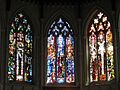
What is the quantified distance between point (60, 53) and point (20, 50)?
257 cm

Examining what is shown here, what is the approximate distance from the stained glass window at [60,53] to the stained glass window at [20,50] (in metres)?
1.29

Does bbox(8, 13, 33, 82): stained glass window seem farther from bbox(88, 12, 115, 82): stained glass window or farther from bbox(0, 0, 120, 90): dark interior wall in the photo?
bbox(88, 12, 115, 82): stained glass window

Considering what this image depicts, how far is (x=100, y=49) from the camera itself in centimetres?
2677

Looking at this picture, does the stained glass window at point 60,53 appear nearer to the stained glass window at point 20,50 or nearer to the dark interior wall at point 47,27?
the dark interior wall at point 47,27

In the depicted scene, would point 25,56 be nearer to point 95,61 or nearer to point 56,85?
point 56,85

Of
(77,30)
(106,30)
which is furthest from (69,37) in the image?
(106,30)

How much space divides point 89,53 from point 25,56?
3.96 metres

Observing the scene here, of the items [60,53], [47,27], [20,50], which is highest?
[47,27]

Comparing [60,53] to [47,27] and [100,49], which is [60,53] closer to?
[47,27]

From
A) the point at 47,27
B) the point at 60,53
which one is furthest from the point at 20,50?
the point at 60,53

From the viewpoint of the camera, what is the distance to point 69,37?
1091 inches

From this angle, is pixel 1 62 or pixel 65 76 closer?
pixel 1 62

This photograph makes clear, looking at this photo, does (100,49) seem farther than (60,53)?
No

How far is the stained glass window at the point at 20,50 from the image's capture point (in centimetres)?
2631
